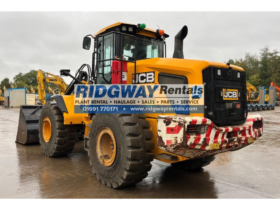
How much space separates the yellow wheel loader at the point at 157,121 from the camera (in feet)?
12.5

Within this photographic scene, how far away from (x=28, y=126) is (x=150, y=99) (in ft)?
16.8

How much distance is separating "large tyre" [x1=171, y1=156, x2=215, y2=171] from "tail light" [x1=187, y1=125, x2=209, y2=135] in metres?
1.51

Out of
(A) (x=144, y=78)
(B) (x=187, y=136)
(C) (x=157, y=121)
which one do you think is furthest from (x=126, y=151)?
(A) (x=144, y=78)

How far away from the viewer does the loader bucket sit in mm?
7910

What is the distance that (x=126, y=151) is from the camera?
3.92 meters

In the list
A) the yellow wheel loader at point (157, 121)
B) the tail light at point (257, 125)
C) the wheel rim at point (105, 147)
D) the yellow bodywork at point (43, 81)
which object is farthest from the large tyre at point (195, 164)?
the yellow bodywork at point (43, 81)

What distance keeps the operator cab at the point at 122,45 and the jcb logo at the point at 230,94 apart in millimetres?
1725

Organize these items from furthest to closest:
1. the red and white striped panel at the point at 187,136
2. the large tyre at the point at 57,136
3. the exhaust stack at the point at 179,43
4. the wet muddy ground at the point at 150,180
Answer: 1. the large tyre at the point at 57,136
2. the exhaust stack at the point at 179,43
3. the wet muddy ground at the point at 150,180
4. the red and white striped panel at the point at 187,136

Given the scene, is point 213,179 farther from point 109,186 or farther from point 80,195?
point 80,195

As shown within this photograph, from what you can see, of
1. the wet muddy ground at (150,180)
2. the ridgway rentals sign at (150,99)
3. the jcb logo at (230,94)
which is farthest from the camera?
the jcb logo at (230,94)

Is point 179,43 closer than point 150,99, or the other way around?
point 150,99

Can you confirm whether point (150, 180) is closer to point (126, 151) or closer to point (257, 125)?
point (126, 151)

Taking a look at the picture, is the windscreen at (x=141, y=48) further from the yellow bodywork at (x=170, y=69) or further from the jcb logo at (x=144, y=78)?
the jcb logo at (x=144, y=78)

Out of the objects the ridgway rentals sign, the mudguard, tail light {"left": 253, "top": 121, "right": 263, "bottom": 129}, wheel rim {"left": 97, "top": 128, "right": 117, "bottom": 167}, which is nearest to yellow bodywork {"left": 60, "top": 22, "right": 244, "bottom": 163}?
the ridgway rentals sign
